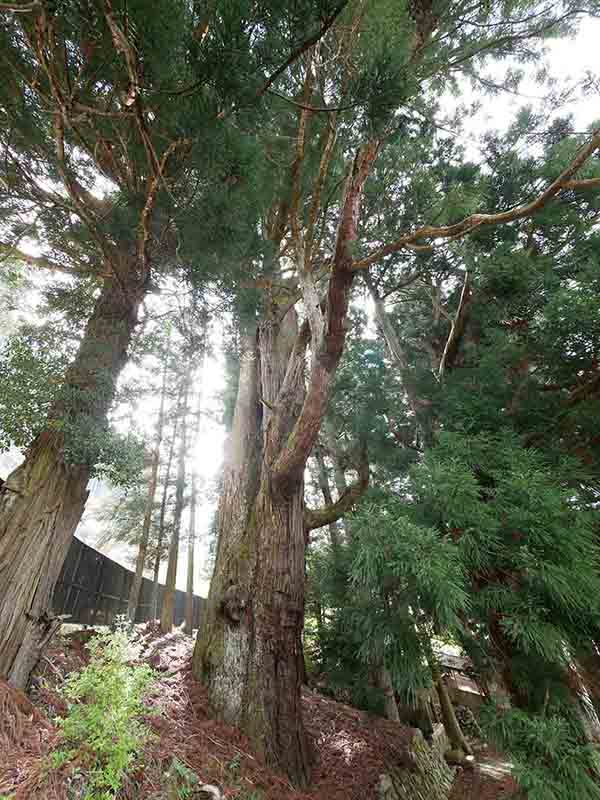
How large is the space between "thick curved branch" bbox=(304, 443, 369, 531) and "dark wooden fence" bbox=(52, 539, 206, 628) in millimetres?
2518

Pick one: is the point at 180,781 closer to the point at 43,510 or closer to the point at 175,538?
the point at 43,510

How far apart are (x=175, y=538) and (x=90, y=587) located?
1.59m

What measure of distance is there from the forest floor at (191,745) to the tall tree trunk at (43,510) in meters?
0.36

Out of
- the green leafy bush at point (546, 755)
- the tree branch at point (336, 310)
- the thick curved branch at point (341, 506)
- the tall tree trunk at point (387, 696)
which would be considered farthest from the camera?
the tall tree trunk at point (387, 696)

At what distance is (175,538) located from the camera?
280 inches

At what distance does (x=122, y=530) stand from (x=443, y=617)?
9.27 metres

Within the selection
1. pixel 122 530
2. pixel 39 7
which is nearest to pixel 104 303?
pixel 39 7

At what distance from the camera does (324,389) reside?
8.69 ft

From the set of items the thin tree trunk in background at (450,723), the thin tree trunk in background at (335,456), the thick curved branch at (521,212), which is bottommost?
the thin tree trunk in background at (450,723)

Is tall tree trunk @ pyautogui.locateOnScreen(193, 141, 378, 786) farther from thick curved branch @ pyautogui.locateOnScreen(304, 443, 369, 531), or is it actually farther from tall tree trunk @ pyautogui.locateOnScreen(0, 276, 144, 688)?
tall tree trunk @ pyautogui.locateOnScreen(0, 276, 144, 688)

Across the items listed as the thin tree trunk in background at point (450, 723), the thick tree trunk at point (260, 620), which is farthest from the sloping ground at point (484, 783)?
the thick tree trunk at point (260, 620)

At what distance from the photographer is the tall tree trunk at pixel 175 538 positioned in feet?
21.2

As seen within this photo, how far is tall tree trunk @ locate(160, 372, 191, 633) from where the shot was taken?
→ 21.2ft

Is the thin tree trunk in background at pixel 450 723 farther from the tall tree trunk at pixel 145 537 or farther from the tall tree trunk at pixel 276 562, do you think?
the tall tree trunk at pixel 145 537
